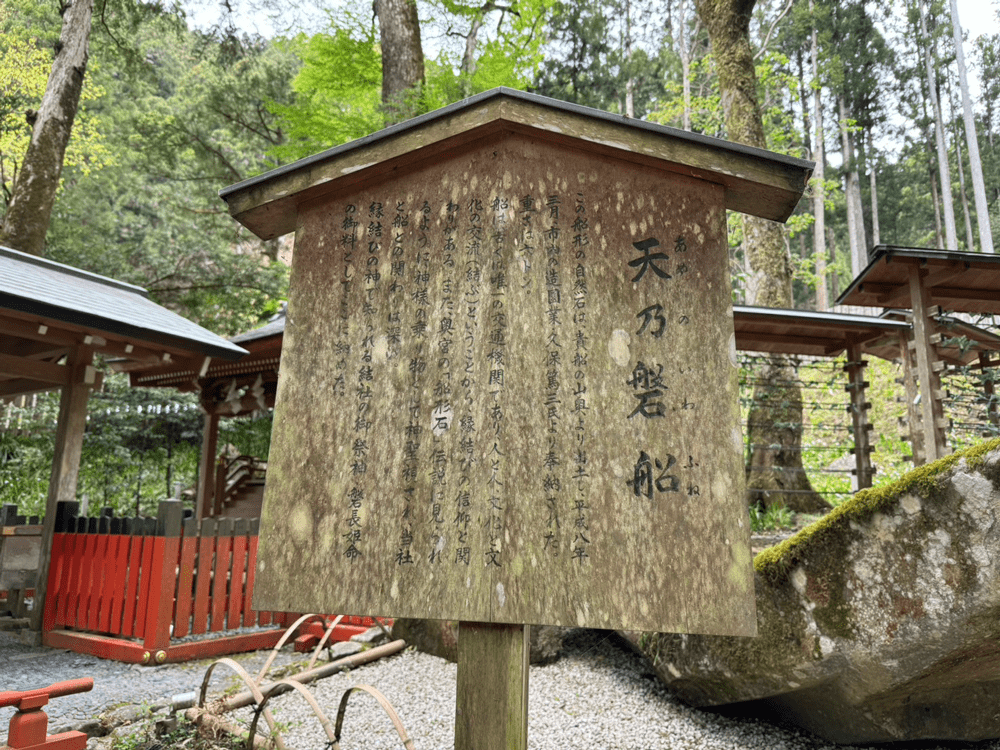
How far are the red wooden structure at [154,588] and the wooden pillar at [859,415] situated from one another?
6138 mm

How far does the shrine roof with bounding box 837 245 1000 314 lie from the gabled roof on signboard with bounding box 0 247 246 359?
7.50 m

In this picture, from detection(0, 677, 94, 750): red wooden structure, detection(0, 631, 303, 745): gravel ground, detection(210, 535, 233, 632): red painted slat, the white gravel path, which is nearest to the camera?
detection(0, 677, 94, 750): red wooden structure

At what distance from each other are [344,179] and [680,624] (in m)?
2.21

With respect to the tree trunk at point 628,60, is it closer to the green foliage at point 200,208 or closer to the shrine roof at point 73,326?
the green foliage at point 200,208

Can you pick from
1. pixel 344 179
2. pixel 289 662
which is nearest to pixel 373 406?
pixel 344 179

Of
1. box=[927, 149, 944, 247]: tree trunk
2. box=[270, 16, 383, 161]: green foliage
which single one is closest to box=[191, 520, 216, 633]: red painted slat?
box=[270, 16, 383, 161]: green foliage

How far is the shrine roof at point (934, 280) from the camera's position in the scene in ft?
22.1

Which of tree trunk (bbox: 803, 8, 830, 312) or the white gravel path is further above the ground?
tree trunk (bbox: 803, 8, 830, 312)

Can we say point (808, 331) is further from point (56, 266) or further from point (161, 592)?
point (56, 266)

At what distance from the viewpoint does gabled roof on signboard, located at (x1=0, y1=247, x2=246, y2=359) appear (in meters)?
5.77

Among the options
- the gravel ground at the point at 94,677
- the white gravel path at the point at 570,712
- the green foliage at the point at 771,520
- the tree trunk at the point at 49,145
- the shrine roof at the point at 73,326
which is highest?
the tree trunk at the point at 49,145

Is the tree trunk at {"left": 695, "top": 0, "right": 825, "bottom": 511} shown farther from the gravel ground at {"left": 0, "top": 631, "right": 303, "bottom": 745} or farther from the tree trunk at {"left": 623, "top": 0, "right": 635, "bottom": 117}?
the tree trunk at {"left": 623, "top": 0, "right": 635, "bottom": 117}

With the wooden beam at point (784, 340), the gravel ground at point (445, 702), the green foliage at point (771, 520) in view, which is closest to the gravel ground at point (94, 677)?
the gravel ground at point (445, 702)

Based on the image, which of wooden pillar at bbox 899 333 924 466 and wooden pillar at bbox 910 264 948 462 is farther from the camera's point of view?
wooden pillar at bbox 899 333 924 466
